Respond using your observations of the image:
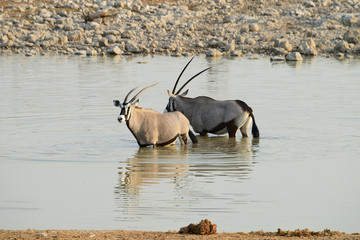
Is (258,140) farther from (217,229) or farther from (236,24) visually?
(236,24)

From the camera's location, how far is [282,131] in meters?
A: 13.4

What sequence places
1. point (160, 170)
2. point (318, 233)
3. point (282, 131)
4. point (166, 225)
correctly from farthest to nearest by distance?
point (282, 131)
point (160, 170)
point (166, 225)
point (318, 233)

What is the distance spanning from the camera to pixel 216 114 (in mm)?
12914

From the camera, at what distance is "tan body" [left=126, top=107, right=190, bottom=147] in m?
11.7

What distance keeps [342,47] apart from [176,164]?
2104 cm

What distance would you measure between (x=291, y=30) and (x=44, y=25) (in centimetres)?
1019

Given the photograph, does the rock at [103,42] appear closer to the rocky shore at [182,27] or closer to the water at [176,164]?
the rocky shore at [182,27]

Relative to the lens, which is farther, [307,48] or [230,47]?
[230,47]

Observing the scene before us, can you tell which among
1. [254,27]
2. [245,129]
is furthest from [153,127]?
[254,27]

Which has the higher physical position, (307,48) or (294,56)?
(307,48)

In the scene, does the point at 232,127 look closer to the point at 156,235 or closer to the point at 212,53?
the point at 156,235

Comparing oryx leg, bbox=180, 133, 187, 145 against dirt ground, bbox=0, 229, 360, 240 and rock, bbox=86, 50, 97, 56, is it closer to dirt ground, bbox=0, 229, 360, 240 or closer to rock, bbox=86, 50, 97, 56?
dirt ground, bbox=0, 229, 360, 240

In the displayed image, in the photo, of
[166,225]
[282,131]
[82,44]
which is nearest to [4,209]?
[166,225]

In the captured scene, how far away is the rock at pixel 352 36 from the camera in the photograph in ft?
102
